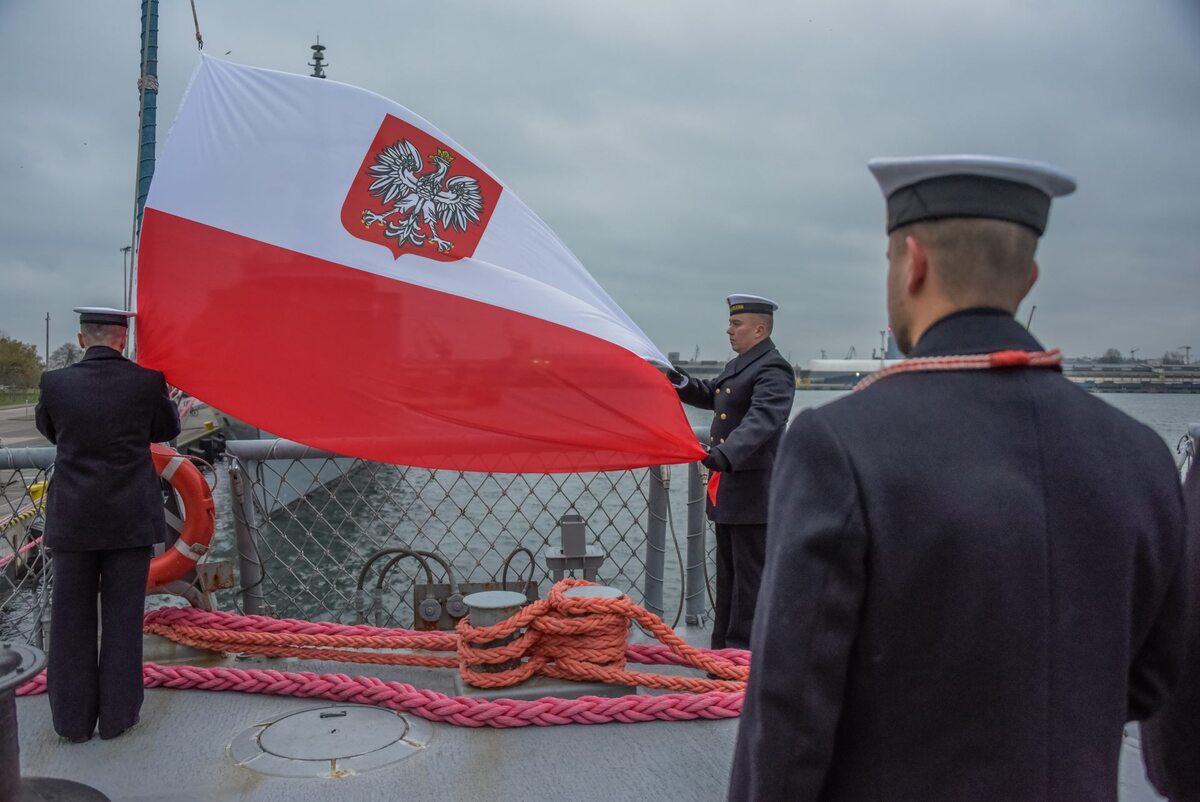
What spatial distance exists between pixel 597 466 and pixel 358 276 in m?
1.11

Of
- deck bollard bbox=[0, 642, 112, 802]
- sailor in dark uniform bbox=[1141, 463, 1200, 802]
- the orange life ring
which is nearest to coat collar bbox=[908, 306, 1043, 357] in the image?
sailor in dark uniform bbox=[1141, 463, 1200, 802]

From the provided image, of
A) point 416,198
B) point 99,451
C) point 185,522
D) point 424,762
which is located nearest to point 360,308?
point 416,198

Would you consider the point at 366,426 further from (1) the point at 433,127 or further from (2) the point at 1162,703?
(2) the point at 1162,703

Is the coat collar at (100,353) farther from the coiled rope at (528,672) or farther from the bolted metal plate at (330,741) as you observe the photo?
the bolted metal plate at (330,741)

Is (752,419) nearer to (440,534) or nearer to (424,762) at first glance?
(424,762)

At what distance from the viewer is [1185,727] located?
134cm

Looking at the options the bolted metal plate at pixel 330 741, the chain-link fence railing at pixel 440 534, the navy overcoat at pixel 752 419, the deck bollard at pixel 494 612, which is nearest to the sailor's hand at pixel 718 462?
the navy overcoat at pixel 752 419

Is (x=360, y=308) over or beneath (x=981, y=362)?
over

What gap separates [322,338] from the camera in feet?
10.0

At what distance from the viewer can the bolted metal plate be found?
2461 millimetres

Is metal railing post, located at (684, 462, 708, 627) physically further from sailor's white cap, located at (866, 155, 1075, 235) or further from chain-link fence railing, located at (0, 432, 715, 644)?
sailor's white cap, located at (866, 155, 1075, 235)

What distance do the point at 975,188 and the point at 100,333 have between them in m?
2.75

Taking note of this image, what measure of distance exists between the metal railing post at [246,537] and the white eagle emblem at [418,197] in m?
1.24

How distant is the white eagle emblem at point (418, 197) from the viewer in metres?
3.18
